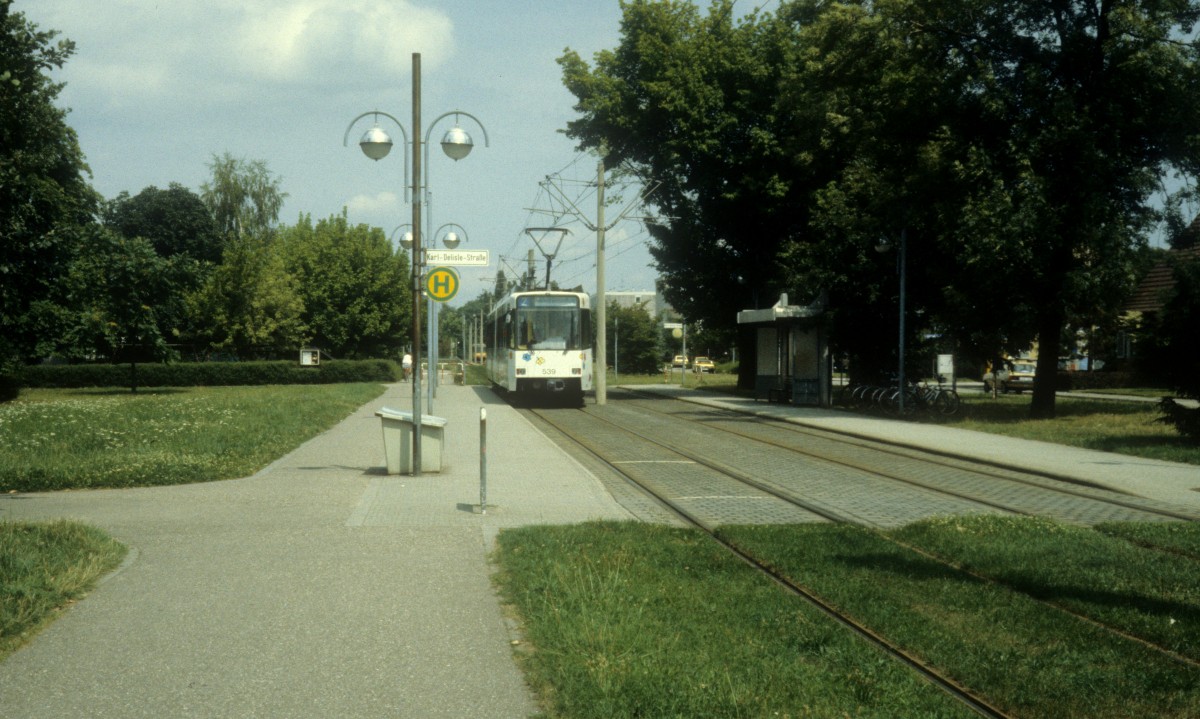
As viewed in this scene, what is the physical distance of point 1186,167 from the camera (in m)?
24.4

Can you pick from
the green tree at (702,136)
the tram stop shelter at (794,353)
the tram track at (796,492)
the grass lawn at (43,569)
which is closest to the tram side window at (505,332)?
the tram track at (796,492)

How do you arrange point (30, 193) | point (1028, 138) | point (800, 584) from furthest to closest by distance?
point (30, 193) → point (1028, 138) → point (800, 584)

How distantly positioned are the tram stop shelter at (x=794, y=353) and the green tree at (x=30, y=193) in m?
19.7

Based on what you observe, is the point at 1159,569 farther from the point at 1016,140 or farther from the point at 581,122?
the point at 581,122

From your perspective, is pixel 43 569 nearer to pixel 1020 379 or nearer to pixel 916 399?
pixel 916 399

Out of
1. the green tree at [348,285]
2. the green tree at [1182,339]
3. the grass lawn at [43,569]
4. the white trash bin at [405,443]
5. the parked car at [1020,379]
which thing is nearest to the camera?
the grass lawn at [43,569]

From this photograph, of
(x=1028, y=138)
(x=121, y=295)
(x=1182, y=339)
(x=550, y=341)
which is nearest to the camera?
(x=1182, y=339)

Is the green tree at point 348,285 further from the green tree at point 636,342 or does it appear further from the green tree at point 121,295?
the green tree at point 121,295

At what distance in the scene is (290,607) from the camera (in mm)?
6684

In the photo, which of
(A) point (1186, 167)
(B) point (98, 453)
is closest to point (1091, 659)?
(B) point (98, 453)

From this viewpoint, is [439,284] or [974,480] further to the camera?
[439,284]

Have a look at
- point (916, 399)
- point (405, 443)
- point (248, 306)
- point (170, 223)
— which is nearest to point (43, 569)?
point (405, 443)

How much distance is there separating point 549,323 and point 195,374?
29.3m

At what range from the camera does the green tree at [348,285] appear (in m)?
64.8
